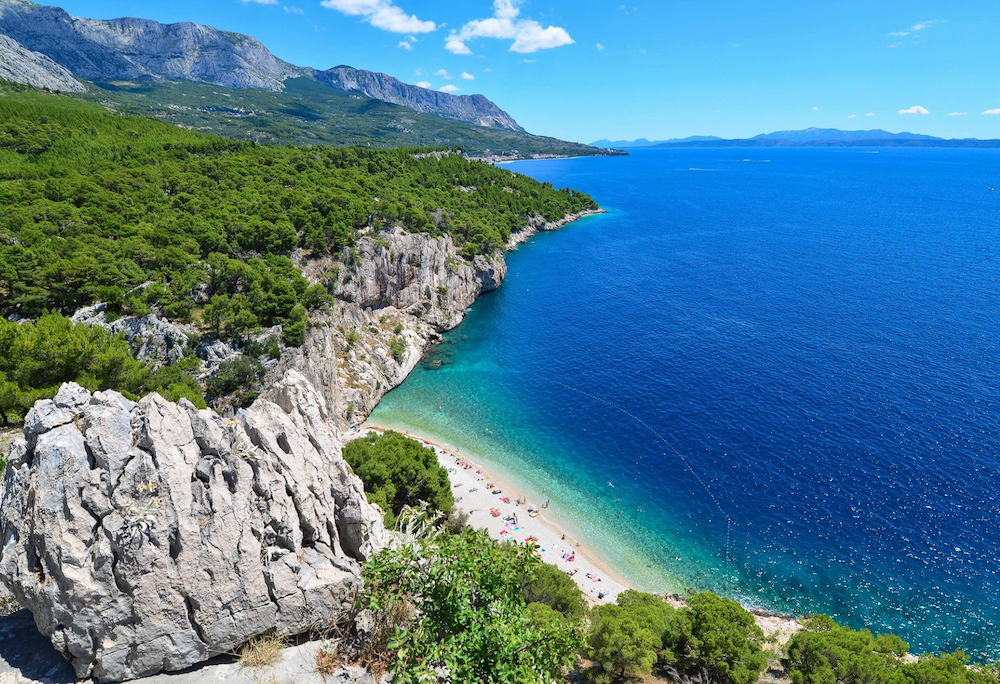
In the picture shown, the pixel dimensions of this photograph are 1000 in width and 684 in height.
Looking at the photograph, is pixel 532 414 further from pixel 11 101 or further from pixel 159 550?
pixel 11 101

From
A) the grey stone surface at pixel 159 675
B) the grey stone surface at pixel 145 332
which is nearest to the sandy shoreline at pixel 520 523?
the grey stone surface at pixel 145 332

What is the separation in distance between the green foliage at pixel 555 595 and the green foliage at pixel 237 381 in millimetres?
27038

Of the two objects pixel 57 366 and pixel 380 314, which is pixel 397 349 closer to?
pixel 380 314

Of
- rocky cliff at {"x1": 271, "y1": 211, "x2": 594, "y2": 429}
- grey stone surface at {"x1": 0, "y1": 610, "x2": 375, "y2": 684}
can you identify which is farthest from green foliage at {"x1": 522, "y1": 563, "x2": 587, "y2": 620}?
rocky cliff at {"x1": 271, "y1": 211, "x2": 594, "y2": 429}

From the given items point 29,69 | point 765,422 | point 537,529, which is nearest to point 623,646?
point 537,529

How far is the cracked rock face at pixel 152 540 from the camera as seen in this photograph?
12.8 m

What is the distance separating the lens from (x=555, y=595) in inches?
1096

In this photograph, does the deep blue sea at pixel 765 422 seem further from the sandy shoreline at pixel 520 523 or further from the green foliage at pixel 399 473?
the green foliage at pixel 399 473

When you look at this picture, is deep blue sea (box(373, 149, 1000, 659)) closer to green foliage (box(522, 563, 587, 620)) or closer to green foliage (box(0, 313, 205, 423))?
green foliage (box(522, 563, 587, 620))

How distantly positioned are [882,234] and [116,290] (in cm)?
15885

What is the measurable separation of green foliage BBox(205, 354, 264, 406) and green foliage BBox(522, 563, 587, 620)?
88.7 feet

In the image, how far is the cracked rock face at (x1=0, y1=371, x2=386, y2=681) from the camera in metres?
12.8

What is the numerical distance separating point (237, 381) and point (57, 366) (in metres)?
13.3

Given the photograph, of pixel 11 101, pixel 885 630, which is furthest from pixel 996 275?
pixel 11 101
